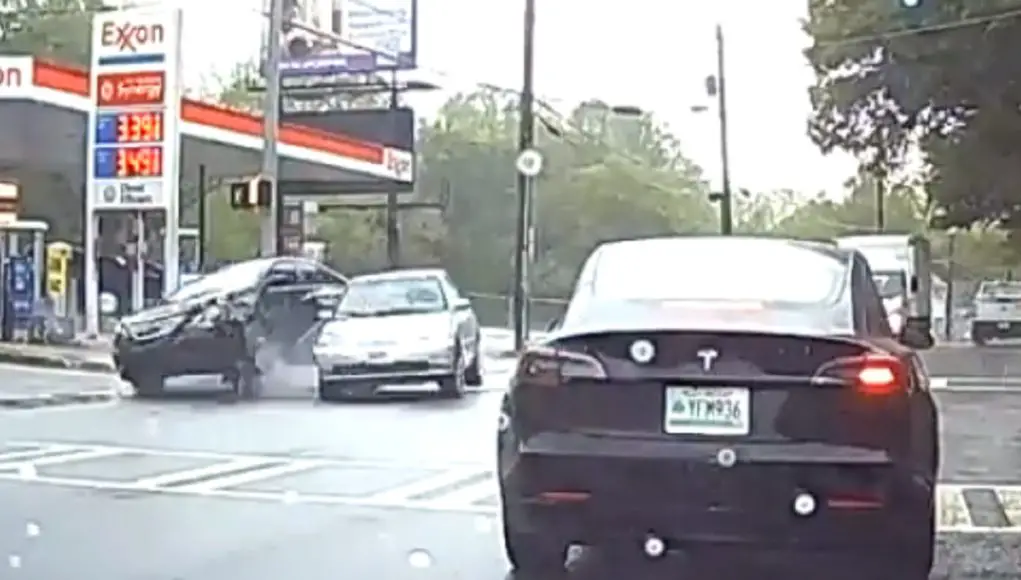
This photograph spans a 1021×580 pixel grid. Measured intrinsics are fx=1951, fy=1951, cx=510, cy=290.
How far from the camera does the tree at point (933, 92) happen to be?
125ft

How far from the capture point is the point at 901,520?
7.80 meters

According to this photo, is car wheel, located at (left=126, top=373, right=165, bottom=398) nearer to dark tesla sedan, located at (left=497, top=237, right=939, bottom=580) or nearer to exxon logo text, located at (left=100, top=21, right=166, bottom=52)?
exxon logo text, located at (left=100, top=21, right=166, bottom=52)

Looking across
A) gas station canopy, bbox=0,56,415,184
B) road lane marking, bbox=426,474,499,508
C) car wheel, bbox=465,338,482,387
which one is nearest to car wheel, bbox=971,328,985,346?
gas station canopy, bbox=0,56,415,184

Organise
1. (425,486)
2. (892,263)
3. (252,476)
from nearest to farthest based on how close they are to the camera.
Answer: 1. (425,486)
2. (252,476)
3. (892,263)

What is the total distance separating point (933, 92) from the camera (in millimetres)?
40469

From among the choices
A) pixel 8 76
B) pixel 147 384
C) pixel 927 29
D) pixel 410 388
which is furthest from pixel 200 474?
pixel 927 29

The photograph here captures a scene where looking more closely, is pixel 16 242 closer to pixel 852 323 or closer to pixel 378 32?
pixel 378 32

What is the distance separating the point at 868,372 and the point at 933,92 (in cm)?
3376

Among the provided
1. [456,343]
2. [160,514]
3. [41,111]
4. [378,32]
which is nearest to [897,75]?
[378,32]

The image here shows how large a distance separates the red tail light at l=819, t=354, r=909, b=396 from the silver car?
13.2 metres

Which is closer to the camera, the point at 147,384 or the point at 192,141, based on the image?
the point at 147,384

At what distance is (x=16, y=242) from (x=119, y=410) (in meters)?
13.9

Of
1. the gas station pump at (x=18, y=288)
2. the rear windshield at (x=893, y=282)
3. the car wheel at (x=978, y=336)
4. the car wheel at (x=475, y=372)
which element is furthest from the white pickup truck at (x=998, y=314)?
the car wheel at (x=475, y=372)

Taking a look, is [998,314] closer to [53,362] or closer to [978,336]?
[978,336]
